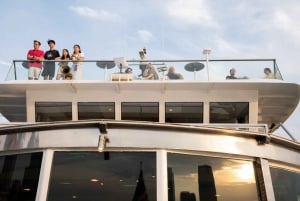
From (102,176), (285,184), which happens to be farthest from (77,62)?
(285,184)

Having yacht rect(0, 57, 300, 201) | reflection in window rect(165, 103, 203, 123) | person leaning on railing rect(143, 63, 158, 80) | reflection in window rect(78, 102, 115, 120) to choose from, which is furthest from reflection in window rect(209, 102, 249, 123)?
yacht rect(0, 57, 300, 201)

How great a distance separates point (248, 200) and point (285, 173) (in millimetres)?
806

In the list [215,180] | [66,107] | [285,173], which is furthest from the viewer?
[66,107]

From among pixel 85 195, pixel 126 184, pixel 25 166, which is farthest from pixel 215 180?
pixel 25 166

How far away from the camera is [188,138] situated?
479 cm

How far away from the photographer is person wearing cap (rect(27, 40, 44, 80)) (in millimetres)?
11812

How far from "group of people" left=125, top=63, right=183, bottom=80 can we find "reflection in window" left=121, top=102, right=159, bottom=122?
2.48 feet

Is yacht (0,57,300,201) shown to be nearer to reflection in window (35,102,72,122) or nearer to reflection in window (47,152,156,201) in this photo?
reflection in window (47,152,156,201)

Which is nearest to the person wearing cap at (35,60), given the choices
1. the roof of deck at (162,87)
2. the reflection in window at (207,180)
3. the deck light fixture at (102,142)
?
the roof of deck at (162,87)

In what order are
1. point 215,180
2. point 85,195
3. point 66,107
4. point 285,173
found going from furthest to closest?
point 66,107, point 285,173, point 215,180, point 85,195

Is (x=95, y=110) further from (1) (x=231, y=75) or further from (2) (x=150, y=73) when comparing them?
(1) (x=231, y=75)

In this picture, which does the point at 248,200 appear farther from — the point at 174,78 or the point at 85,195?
the point at 174,78

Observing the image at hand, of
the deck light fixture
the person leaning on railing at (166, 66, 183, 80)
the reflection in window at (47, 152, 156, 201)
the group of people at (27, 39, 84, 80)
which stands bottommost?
the reflection in window at (47, 152, 156, 201)

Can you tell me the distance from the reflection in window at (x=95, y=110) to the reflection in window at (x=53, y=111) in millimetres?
302
